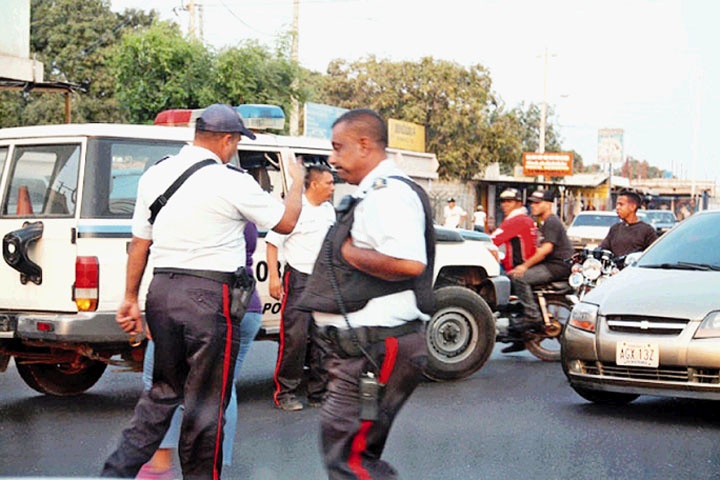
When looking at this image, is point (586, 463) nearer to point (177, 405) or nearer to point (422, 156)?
point (177, 405)

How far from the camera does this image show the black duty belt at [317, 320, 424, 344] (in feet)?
13.3

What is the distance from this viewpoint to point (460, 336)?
9375 mm

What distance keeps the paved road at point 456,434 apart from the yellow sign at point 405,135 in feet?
89.4

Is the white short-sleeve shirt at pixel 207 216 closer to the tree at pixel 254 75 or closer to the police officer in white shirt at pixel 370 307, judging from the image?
the police officer in white shirt at pixel 370 307

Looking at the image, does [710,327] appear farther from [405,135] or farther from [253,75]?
[405,135]

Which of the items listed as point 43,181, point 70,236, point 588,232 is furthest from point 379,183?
point 588,232

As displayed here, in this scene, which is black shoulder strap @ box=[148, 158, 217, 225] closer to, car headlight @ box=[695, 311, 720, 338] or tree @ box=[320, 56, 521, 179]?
car headlight @ box=[695, 311, 720, 338]

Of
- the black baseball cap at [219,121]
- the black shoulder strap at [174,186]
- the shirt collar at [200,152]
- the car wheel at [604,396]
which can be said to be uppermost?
the black baseball cap at [219,121]

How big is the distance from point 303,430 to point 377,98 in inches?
1530

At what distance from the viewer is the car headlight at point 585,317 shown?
790 centimetres

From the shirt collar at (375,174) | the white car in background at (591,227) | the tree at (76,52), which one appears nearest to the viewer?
the shirt collar at (375,174)

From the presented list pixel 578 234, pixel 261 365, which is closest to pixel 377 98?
pixel 578 234

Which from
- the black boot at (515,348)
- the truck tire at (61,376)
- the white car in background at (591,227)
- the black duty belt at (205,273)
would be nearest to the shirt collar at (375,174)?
the black duty belt at (205,273)

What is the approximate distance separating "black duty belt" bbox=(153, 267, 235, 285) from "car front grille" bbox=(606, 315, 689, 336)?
11.7 ft
